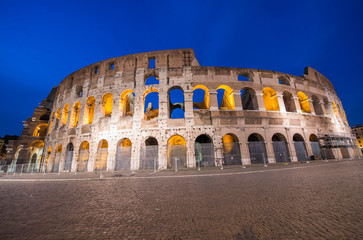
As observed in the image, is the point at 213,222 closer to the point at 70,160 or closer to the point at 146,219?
the point at 146,219

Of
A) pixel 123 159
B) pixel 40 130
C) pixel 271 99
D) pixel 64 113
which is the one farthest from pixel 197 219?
pixel 40 130

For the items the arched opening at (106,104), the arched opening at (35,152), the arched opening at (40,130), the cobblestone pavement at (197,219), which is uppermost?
the arched opening at (106,104)

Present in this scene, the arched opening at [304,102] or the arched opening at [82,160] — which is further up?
the arched opening at [304,102]

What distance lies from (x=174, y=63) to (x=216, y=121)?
25.2 feet

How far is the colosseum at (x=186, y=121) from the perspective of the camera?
1349 centimetres

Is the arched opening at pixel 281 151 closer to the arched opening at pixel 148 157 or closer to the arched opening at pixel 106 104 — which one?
the arched opening at pixel 148 157

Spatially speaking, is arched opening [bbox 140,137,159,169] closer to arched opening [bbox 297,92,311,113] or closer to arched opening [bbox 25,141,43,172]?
arched opening [bbox 25,141,43,172]

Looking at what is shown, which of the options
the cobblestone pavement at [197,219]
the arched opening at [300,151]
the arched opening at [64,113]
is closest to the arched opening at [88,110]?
the arched opening at [64,113]

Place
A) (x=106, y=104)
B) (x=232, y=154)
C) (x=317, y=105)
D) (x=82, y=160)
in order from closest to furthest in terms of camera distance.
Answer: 1. (x=232, y=154)
2. (x=82, y=160)
3. (x=106, y=104)
4. (x=317, y=105)

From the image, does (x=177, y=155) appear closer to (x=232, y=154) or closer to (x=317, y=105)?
(x=232, y=154)

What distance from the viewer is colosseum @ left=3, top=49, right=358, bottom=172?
13.5 metres

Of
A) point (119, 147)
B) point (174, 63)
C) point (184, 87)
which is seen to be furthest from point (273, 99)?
point (119, 147)

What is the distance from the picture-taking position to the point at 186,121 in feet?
45.6

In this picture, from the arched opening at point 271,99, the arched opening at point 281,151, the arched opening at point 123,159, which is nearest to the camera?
the arched opening at point 123,159
